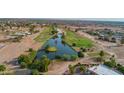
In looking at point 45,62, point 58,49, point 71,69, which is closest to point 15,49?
point 45,62

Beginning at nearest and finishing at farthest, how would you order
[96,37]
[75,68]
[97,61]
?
[75,68], [97,61], [96,37]

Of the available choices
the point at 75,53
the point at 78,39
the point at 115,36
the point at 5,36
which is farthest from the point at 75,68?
the point at 5,36

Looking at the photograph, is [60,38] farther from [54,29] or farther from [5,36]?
[5,36]

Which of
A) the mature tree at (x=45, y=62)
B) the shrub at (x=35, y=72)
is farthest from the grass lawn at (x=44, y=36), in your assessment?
the shrub at (x=35, y=72)

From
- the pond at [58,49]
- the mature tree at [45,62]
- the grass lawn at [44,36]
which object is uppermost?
the grass lawn at [44,36]

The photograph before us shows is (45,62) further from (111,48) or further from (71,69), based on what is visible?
(111,48)

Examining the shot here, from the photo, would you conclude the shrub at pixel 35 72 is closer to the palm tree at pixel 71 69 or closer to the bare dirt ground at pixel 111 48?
the palm tree at pixel 71 69

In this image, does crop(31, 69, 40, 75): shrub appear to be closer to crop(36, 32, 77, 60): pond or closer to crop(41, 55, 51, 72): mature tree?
crop(41, 55, 51, 72): mature tree
